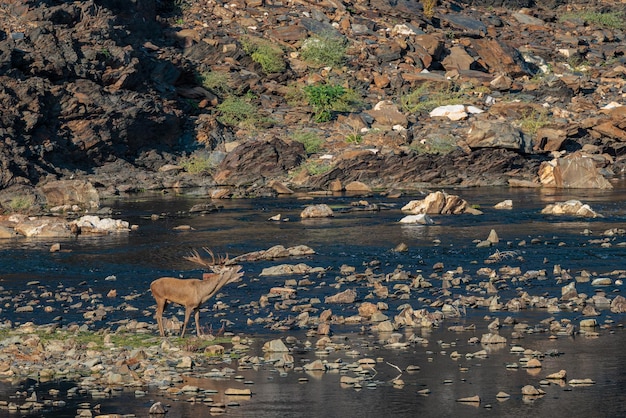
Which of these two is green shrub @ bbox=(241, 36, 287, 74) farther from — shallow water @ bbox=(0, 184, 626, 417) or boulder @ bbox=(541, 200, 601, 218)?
boulder @ bbox=(541, 200, 601, 218)

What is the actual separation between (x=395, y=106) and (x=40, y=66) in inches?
595

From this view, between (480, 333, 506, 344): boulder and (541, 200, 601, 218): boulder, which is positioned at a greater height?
(480, 333, 506, 344): boulder

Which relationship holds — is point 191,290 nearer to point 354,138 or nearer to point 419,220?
point 419,220

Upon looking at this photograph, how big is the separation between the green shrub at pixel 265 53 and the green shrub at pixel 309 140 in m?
6.64

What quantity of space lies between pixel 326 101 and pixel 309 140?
12.3 feet

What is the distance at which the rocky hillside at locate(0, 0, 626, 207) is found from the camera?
129ft

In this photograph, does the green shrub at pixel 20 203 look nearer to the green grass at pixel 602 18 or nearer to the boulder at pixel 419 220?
the boulder at pixel 419 220

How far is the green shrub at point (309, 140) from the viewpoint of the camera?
4216cm

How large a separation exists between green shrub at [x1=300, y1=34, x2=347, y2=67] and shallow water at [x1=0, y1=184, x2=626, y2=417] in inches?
577

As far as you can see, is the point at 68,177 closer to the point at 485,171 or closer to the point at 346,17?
the point at 485,171

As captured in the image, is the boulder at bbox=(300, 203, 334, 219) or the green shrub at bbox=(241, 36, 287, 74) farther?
the green shrub at bbox=(241, 36, 287, 74)

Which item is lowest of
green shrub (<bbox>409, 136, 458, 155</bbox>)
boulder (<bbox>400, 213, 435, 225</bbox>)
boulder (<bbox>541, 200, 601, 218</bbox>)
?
boulder (<bbox>400, 213, 435, 225</bbox>)

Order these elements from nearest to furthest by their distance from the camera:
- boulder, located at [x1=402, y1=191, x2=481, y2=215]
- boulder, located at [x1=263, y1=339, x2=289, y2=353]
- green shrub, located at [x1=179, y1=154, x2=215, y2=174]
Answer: boulder, located at [x1=263, y1=339, x2=289, y2=353] → boulder, located at [x1=402, y1=191, x2=481, y2=215] → green shrub, located at [x1=179, y1=154, x2=215, y2=174]

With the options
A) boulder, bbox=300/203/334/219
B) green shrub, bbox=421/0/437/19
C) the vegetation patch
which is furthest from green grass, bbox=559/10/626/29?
boulder, bbox=300/203/334/219
